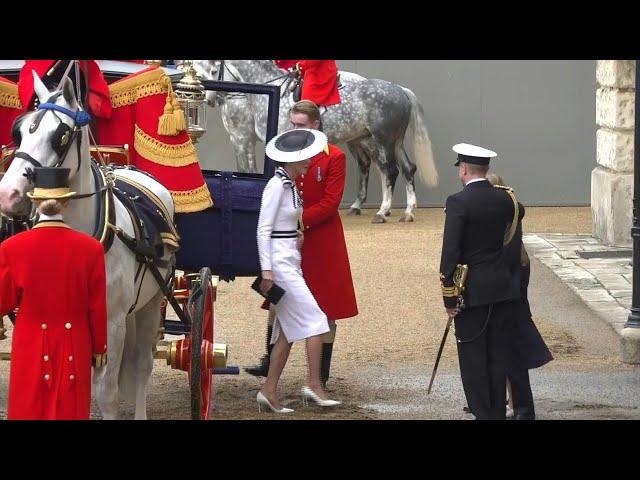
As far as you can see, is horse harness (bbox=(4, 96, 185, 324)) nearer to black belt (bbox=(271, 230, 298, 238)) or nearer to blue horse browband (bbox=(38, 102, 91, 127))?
blue horse browband (bbox=(38, 102, 91, 127))

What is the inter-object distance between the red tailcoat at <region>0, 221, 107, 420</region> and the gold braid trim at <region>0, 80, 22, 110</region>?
1.76m

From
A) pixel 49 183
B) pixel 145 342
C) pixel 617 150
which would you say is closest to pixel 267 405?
pixel 145 342

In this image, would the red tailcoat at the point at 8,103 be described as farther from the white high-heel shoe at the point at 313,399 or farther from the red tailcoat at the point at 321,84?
the red tailcoat at the point at 321,84

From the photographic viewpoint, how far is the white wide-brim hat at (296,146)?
7645 mm

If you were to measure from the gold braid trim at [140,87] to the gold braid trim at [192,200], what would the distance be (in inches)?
21.3

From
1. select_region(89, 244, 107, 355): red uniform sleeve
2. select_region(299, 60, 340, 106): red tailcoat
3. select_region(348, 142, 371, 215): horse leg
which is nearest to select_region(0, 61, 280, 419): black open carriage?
select_region(89, 244, 107, 355): red uniform sleeve

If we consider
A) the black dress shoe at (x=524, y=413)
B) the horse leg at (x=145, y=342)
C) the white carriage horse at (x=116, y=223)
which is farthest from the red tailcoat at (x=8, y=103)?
the black dress shoe at (x=524, y=413)

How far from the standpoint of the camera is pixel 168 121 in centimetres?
752

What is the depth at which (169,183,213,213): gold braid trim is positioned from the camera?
761 centimetres

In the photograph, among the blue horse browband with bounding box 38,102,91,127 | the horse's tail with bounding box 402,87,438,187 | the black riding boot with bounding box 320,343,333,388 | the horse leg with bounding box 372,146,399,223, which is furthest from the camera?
the horse's tail with bounding box 402,87,438,187

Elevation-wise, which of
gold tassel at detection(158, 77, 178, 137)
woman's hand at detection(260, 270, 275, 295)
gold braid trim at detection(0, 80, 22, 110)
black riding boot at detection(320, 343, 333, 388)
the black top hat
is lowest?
black riding boot at detection(320, 343, 333, 388)

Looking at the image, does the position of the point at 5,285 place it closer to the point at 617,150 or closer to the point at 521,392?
the point at 521,392

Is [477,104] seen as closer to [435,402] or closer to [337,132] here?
[337,132]

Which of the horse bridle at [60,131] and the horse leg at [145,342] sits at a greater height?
the horse bridle at [60,131]
